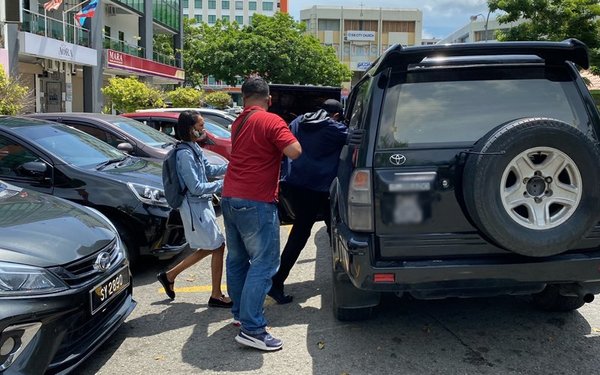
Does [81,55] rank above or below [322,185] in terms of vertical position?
above

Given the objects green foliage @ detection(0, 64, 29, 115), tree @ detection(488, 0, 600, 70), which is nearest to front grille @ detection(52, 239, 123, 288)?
green foliage @ detection(0, 64, 29, 115)

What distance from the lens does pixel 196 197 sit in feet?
14.3

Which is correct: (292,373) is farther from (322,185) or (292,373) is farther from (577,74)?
(577,74)

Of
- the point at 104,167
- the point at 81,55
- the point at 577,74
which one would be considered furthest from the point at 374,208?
the point at 81,55

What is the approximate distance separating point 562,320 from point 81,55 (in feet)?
77.9

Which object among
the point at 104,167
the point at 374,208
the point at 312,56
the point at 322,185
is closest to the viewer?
the point at 374,208

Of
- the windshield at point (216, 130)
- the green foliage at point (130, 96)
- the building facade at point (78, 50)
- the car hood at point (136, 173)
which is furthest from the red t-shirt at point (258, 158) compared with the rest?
the green foliage at point (130, 96)

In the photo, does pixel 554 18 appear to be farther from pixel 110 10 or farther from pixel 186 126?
pixel 110 10

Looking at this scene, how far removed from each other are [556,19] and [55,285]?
18378 mm

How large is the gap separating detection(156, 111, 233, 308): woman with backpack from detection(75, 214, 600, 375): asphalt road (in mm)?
455

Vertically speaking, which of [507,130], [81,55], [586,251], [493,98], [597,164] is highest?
[81,55]

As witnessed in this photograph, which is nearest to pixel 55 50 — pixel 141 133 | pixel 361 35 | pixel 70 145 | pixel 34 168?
pixel 141 133

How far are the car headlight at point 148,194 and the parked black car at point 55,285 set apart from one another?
4.02 feet

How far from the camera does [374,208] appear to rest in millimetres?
3160
